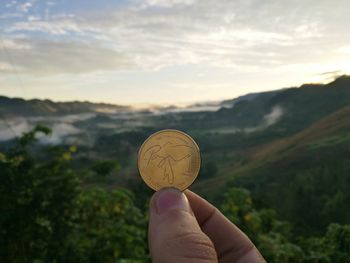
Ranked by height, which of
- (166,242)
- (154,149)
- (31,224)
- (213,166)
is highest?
(154,149)

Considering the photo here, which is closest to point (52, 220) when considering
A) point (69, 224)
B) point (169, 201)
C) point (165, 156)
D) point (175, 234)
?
point (69, 224)

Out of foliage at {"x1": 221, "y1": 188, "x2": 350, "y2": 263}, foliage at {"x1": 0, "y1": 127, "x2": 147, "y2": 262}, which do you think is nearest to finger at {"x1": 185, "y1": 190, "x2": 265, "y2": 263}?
foliage at {"x1": 0, "y1": 127, "x2": 147, "y2": 262}

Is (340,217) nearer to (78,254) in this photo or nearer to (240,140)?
(78,254)

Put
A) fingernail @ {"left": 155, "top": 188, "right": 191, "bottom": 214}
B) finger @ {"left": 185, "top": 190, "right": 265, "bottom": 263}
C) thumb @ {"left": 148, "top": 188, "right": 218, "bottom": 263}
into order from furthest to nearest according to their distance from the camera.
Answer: finger @ {"left": 185, "top": 190, "right": 265, "bottom": 263}, fingernail @ {"left": 155, "top": 188, "right": 191, "bottom": 214}, thumb @ {"left": 148, "top": 188, "right": 218, "bottom": 263}

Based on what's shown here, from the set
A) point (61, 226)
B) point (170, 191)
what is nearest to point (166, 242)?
point (170, 191)

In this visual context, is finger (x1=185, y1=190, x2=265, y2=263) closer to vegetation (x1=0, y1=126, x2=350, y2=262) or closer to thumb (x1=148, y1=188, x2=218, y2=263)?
thumb (x1=148, y1=188, x2=218, y2=263)

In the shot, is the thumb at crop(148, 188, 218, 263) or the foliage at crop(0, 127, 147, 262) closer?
the thumb at crop(148, 188, 218, 263)

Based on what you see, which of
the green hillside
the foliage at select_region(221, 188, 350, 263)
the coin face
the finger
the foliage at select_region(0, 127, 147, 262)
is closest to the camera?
the finger

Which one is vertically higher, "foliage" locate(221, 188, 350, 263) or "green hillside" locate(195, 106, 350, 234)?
"foliage" locate(221, 188, 350, 263)
